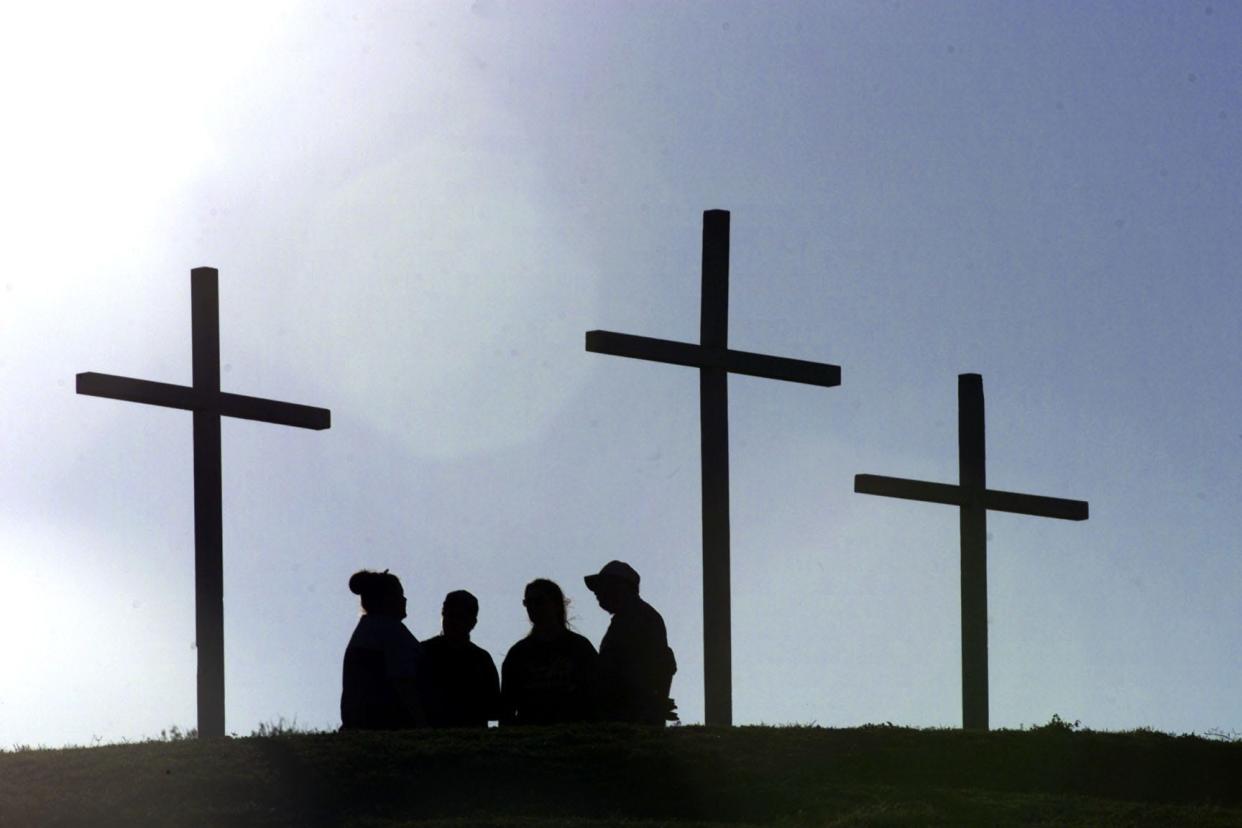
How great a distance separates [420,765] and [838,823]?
2.81 metres

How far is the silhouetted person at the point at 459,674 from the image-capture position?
541 inches

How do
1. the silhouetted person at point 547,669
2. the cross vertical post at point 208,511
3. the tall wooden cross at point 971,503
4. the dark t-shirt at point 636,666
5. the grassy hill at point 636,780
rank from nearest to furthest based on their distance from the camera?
1. the grassy hill at point 636,780
2. the dark t-shirt at point 636,666
3. the silhouetted person at point 547,669
4. the cross vertical post at point 208,511
5. the tall wooden cross at point 971,503

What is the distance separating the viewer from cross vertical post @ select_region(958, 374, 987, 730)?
17562 mm

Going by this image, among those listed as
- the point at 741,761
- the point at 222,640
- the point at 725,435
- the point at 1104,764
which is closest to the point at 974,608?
the point at 725,435

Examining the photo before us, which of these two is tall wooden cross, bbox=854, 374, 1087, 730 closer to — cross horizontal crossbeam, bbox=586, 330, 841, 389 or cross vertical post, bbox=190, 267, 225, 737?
cross horizontal crossbeam, bbox=586, 330, 841, 389

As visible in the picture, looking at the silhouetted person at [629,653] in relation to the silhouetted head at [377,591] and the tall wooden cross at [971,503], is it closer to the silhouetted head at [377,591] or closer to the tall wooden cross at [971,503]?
the silhouetted head at [377,591]

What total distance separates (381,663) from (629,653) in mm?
1749

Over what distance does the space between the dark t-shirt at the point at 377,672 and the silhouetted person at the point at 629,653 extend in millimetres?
1325

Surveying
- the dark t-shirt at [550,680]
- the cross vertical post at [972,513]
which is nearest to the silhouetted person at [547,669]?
the dark t-shirt at [550,680]

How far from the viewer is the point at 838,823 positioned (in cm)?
1121

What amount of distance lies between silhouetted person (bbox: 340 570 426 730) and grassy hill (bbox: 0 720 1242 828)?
1.65ft

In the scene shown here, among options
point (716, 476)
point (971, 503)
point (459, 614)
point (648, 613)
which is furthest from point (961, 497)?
point (459, 614)

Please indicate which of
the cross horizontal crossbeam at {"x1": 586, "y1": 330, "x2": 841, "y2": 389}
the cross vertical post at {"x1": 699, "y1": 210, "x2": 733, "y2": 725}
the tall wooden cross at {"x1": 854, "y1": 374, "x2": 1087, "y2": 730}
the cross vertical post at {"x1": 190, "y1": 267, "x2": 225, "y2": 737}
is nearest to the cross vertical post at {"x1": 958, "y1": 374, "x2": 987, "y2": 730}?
the tall wooden cross at {"x1": 854, "y1": 374, "x2": 1087, "y2": 730}

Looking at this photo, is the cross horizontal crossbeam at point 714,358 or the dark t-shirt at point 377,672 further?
the cross horizontal crossbeam at point 714,358
